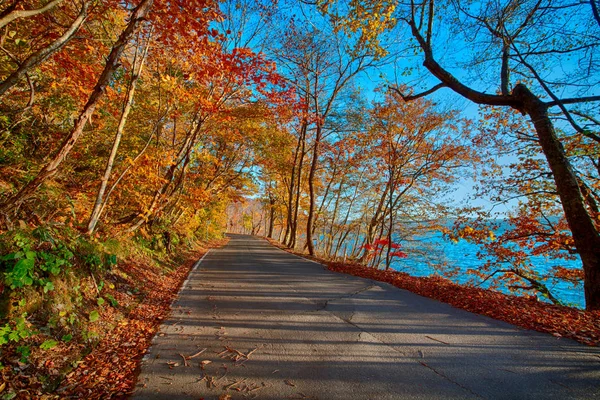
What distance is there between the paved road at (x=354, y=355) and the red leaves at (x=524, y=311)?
0.99ft

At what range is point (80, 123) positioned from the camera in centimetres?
424

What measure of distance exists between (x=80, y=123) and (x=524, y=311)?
8458mm

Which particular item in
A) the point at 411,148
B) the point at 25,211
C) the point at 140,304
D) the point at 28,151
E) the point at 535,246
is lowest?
the point at 140,304

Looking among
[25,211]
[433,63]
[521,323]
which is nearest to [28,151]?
[25,211]

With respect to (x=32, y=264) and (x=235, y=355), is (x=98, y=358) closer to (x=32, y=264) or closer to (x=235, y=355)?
(x=32, y=264)

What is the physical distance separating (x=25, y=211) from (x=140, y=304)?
9.28ft

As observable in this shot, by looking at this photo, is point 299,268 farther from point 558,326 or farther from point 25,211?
point 25,211

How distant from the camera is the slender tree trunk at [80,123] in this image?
3.96 m

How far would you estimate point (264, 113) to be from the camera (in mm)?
11430

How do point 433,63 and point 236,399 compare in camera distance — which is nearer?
point 236,399

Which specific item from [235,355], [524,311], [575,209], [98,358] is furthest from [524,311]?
[98,358]

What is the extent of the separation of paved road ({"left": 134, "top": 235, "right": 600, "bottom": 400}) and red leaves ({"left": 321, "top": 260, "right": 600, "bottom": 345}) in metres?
0.30

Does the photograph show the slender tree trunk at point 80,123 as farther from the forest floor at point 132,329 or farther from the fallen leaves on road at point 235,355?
the fallen leaves on road at point 235,355

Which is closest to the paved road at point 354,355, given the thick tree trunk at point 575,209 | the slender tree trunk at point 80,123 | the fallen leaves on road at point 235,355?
the fallen leaves on road at point 235,355
